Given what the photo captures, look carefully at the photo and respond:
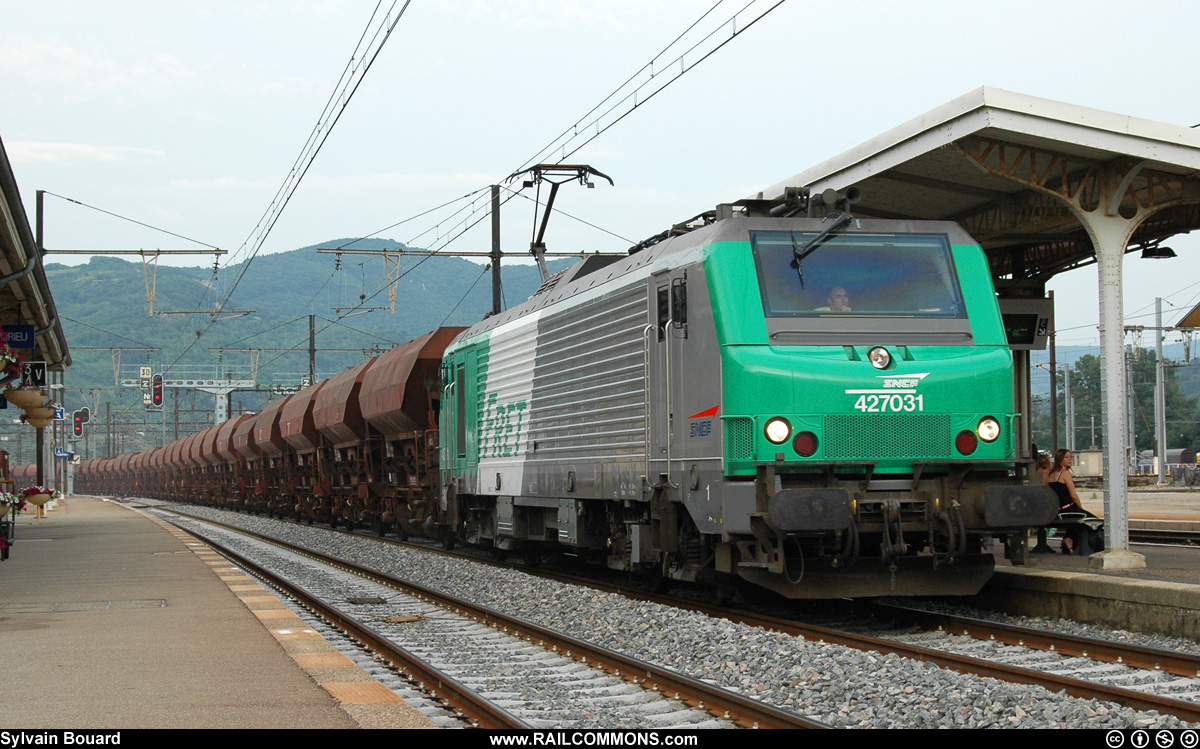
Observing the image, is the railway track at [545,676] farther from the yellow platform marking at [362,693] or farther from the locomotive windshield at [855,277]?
the locomotive windshield at [855,277]

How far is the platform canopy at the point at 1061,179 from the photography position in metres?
11.7

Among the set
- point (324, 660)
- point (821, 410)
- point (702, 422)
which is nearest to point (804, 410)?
point (821, 410)

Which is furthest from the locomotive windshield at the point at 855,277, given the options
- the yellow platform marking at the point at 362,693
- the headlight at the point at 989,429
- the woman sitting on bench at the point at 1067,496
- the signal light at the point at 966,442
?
the yellow platform marking at the point at 362,693

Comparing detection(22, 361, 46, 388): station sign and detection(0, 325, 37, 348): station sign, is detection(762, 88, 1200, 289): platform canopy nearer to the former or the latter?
detection(0, 325, 37, 348): station sign

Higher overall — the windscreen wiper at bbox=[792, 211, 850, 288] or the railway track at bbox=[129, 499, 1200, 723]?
the windscreen wiper at bbox=[792, 211, 850, 288]

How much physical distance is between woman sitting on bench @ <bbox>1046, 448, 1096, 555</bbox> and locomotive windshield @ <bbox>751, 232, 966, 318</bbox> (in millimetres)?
4391

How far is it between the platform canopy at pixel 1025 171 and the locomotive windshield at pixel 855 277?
1.54m

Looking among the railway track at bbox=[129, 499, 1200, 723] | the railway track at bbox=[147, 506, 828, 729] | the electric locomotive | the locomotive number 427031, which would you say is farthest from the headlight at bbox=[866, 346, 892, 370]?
the railway track at bbox=[147, 506, 828, 729]

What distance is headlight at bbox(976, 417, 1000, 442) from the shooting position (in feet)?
34.0

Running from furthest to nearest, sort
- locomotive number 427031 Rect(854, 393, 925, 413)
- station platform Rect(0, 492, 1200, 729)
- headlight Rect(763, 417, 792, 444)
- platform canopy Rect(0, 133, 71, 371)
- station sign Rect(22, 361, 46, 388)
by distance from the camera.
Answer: station sign Rect(22, 361, 46, 388)
platform canopy Rect(0, 133, 71, 371)
locomotive number 427031 Rect(854, 393, 925, 413)
headlight Rect(763, 417, 792, 444)
station platform Rect(0, 492, 1200, 729)

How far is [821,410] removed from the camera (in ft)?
32.9

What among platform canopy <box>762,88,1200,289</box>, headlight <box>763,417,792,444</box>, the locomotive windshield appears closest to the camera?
headlight <box>763,417,792,444</box>

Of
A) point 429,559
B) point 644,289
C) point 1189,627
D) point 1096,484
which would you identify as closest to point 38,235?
point 429,559
